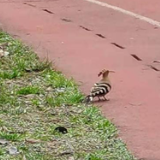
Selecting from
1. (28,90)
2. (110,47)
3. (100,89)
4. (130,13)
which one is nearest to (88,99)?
(100,89)

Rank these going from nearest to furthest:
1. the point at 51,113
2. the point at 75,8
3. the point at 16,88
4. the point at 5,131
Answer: the point at 5,131 < the point at 51,113 < the point at 16,88 < the point at 75,8

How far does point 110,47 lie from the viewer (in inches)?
374

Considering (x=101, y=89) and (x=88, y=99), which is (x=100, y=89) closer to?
(x=101, y=89)

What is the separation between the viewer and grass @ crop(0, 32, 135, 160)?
5664 mm

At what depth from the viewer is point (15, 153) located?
5.64 m

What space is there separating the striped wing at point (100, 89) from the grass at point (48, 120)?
0.14 m

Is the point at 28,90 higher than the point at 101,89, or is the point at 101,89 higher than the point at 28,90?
the point at 101,89

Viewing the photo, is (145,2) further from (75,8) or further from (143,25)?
(143,25)

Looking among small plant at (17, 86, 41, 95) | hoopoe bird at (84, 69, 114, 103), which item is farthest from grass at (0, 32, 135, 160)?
hoopoe bird at (84, 69, 114, 103)

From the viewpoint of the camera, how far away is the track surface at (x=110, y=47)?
21.1ft

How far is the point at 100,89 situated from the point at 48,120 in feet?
2.40

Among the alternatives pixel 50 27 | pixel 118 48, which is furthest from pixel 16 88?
pixel 50 27

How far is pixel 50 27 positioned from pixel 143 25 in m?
1.33

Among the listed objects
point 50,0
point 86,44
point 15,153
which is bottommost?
point 50,0
